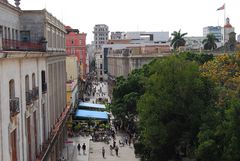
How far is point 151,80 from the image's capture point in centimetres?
3675

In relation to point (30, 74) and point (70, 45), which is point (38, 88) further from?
point (70, 45)

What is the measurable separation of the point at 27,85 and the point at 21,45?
2.19 metres

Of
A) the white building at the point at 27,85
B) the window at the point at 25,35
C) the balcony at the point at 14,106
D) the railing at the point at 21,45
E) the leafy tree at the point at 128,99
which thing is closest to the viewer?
the white building at the point at 27,85

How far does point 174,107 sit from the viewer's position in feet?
111

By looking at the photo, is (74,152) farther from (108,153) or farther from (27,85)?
(27,85)

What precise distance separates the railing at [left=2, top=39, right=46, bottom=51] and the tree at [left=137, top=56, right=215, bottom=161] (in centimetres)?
877

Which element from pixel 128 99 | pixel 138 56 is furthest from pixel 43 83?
pixel 138 56

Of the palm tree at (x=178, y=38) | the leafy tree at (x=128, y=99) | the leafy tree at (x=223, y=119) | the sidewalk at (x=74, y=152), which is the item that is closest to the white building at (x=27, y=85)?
the sidewalk at (x=74, y=152)

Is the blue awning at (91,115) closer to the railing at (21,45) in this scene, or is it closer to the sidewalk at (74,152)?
the sidewalk at (74,152)

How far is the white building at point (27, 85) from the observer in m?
20.2

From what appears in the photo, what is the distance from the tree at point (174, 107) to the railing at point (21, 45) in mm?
8768

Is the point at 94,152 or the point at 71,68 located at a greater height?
the point at 71,68

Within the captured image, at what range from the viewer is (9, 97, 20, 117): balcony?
2117 cm

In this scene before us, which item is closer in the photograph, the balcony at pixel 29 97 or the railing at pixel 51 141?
the balcony at pixel 29 97
